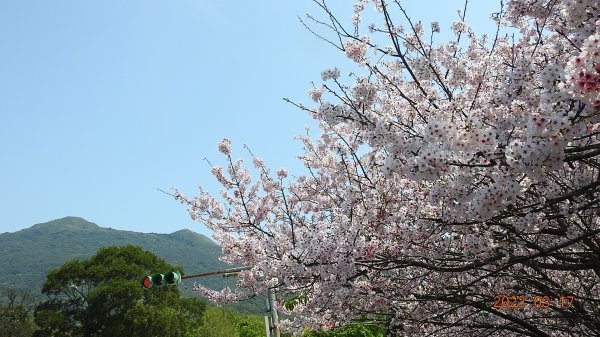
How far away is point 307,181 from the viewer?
9.61 metres

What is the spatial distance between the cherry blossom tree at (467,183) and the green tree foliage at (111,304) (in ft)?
82.3

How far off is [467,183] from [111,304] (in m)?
31.6

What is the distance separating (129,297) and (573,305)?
30.0m

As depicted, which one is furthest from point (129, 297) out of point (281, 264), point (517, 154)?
point (517, 154)

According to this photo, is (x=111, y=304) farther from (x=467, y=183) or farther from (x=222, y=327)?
(x=467, y=183)

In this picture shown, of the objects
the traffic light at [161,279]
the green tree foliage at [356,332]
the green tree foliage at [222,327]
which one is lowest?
the green tree foliage at [356,332]

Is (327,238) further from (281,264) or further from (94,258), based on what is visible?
(94,258)

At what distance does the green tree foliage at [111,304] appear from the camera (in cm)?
3016

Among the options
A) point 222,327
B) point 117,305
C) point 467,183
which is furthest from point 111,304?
point 467,183

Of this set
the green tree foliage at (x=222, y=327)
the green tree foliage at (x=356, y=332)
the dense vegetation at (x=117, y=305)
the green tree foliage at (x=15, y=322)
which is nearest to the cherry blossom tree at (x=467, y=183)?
the green tree foliage at (x=356, y=332)

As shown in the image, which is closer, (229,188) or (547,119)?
(547,119)
